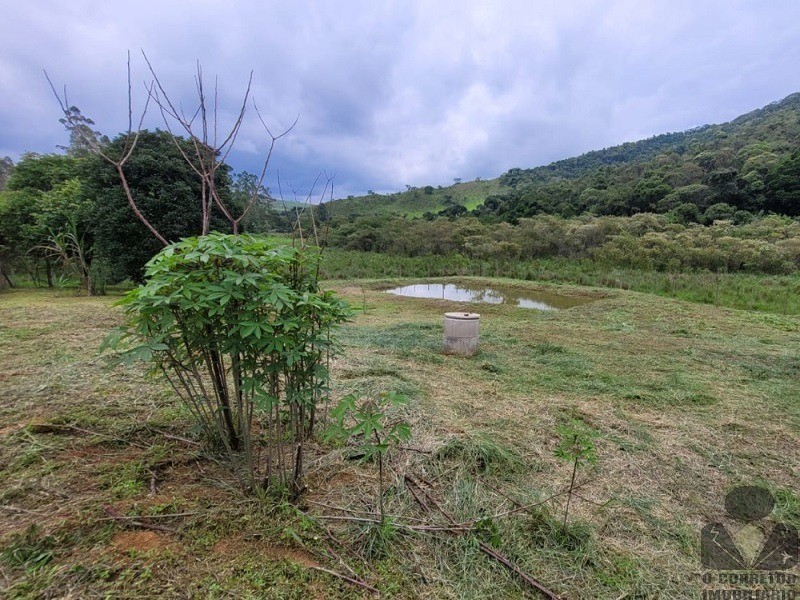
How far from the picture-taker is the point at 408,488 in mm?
1884

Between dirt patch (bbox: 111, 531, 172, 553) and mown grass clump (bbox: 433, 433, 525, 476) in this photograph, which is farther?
mown grass clump (bbox: 433, 433, 525, 476)

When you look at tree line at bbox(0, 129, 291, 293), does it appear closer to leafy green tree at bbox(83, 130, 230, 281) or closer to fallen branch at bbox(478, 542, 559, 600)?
leafy green tree at bbox(83, 130, 230, 281)

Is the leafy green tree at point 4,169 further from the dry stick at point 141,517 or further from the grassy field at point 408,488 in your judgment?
the dry stick at point 141,517

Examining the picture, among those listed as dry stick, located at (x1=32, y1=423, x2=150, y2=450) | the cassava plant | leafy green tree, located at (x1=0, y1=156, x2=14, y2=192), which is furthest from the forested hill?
leafy green tree, located at (x1=0, y1=156, x2=14, y2=192)

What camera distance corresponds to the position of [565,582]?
1452 millimetres

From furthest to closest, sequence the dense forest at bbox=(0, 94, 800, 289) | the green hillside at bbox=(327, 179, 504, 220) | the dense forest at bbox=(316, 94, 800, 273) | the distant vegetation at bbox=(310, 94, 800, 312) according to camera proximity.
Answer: the green hillside at bbox=(327, 179, 504, 220)
the dense forest at bbox=(316, 94, 800, 273)
the distant vegetation at bbox=(310, 94, 800, 312)
the dense forest at bbox=(0, 94, 800, 289)

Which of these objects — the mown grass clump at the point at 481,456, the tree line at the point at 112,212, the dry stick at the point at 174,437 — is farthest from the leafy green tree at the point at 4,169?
the mown grass clump at the point at 481,456

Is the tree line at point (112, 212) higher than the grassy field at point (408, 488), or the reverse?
the tree line at point (112, 212)

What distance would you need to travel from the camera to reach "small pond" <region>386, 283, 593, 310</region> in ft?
35.0

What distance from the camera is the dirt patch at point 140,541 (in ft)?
4.48

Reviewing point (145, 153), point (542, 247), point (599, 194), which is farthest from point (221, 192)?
point (599, 194)

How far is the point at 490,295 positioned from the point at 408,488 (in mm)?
10925

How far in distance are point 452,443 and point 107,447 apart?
1969 mm

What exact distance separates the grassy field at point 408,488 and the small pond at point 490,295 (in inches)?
262
